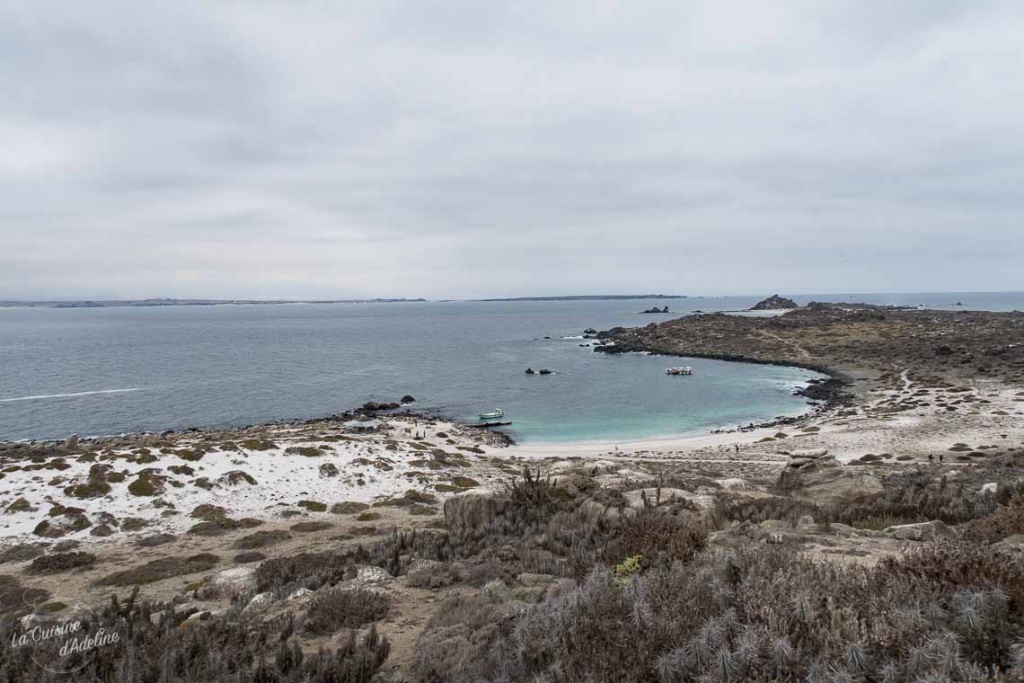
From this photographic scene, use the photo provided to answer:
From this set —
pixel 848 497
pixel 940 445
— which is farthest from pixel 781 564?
pixel 940 445

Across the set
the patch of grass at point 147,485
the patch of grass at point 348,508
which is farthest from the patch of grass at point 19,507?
the patch of grass at point 348,508

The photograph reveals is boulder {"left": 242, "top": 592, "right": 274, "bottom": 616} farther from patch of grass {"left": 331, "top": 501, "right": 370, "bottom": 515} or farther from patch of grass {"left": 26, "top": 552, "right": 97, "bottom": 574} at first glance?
patch of grass {"left": 331, "top": 501, "right": 370, "bottom": 515}

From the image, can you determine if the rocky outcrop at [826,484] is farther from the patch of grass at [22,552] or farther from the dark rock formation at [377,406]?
the dark rock formation at [377,406]

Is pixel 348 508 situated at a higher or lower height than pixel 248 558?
lower

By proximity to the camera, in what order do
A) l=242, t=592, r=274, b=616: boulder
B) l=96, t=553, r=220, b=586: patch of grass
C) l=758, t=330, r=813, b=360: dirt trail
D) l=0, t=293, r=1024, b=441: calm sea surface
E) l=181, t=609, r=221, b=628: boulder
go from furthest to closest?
1. l=758, t=330, r=813, b=360: dirt trail
2. l=0, t=293, r=1024, b=441: calm sea surface
3. l=96, t=553, r=220, b=586: patch of grass
4. l=242, t=592, r=274, b=616: boulder
5. l=181, t=609, r=221, b=628: boulder

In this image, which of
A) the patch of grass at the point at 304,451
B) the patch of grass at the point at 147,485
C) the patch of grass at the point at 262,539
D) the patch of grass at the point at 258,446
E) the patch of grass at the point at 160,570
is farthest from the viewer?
the patch of grass at the point at 258,446

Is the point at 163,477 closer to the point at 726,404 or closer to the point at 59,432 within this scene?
the point at 59,432

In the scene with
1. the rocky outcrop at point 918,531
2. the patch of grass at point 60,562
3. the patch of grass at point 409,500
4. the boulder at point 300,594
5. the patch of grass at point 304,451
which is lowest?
the patch of grass at point 409,500

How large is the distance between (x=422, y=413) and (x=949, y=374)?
187 feet

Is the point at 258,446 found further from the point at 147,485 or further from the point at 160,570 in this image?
the point at 160,570

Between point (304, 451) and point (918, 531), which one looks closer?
point (918, 531)

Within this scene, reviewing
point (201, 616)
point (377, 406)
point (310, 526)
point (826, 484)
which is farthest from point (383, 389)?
point (201, 616)

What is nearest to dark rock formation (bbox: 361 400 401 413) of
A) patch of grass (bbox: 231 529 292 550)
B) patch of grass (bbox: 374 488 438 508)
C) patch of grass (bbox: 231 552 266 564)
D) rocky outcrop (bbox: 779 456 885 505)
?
patch of grass (bbox: 374 488 438 508)

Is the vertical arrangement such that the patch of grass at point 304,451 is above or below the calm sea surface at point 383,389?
above
